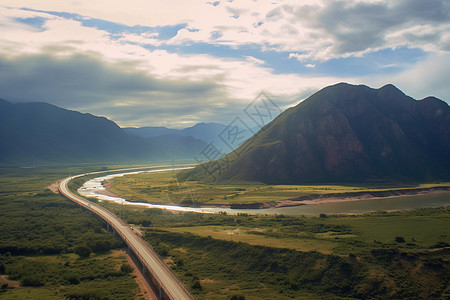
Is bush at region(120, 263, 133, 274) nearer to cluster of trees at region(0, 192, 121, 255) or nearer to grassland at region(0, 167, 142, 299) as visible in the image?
grassland at region(0, 167, 142, 299)

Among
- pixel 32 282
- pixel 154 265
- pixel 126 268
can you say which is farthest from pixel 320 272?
pixel 32 282

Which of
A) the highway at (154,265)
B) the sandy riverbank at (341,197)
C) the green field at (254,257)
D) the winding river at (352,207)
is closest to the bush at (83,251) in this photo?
the green field at (254,257)

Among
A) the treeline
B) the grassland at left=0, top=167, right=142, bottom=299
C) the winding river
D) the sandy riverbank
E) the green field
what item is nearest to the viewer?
the treeline

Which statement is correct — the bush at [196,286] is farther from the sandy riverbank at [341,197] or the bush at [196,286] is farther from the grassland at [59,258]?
the sandy riverbank at [341,197]

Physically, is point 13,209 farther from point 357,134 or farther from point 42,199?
point 357,134

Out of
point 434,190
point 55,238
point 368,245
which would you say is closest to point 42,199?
point 55,238

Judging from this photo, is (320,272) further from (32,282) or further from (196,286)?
(32,282)

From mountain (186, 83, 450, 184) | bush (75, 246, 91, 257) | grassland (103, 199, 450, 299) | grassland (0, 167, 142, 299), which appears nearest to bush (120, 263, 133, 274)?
grassland (0, 167, 142, 299)
